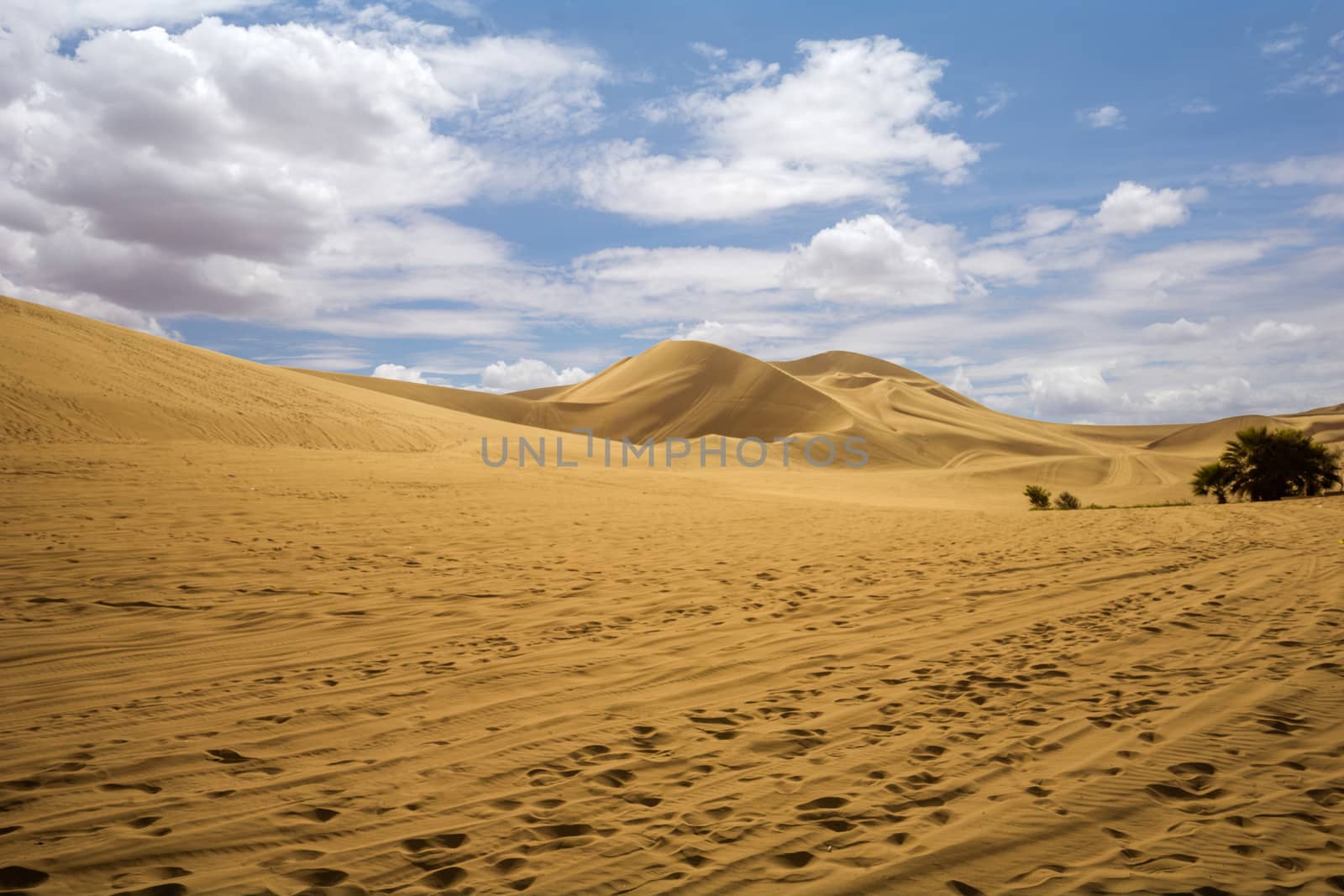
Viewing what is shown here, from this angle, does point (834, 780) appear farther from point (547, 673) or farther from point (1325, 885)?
point (547, 673)

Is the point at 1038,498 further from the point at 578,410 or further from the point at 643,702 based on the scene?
the point at 578,410

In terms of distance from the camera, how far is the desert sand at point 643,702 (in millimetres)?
3205

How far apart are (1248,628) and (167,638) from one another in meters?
8.68

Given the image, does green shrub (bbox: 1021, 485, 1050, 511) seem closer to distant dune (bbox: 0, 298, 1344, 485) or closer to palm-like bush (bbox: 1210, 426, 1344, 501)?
palm-like bush (bbox: 1210, 426, 1344, 501)

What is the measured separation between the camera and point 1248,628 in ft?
21.2

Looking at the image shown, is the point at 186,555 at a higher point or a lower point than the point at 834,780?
higher

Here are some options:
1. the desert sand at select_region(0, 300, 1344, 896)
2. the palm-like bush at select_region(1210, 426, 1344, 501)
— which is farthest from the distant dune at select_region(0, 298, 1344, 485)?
the palm-like bush at select_region(1210, 426, 1344, 501)

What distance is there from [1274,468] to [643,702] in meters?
22.3

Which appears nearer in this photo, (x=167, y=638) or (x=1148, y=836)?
(x=1148, y=836)

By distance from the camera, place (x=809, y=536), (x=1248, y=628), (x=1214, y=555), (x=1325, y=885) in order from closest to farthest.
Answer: (x=1325, y=885) < (x=1248, y=628) < (x=1214, y=555) < (x=809, y=536)

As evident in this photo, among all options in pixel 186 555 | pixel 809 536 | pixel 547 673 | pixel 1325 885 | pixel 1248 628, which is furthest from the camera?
pixel 809 536

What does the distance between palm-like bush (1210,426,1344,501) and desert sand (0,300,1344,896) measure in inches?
362

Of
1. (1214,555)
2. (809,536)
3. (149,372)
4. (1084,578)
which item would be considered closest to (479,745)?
(1084,578)

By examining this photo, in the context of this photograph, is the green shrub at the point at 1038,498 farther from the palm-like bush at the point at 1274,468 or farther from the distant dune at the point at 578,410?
the distant dune at the point at 578,410
